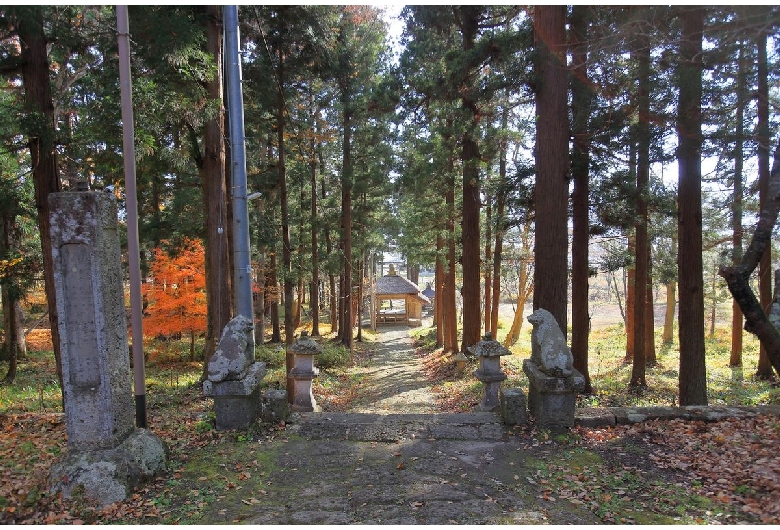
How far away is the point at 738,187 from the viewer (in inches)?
486

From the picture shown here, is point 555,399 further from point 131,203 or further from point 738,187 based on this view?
point 738,187

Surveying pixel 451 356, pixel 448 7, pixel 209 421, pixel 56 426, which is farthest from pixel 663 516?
pixel 451 356

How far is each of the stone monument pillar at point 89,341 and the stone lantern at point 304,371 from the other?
3.43m

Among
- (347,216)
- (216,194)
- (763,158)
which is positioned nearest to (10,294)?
(216,194)

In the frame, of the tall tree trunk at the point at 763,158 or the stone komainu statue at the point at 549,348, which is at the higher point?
the tall tree trunk at the point at 763,158

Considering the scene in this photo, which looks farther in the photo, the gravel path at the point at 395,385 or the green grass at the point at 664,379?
the gravel path at the point at 395,385

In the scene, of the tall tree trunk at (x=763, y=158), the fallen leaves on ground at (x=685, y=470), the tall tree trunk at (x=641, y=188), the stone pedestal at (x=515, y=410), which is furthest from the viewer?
the tall tree trunk at (x=641, y=188)

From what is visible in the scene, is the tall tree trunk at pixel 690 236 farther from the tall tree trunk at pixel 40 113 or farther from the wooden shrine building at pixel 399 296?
the wooden shrine building at pixel 399 296

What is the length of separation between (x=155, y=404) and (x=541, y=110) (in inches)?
352

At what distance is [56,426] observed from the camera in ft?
19.7

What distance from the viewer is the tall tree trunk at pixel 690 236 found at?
24.9ft

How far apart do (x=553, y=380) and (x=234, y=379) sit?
13.4ft


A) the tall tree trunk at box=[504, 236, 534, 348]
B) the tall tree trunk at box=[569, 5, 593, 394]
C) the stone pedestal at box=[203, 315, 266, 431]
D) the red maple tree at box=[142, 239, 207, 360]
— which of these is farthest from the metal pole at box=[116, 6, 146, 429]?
the tall tree trunk at box=[504, 236, 534, 348]

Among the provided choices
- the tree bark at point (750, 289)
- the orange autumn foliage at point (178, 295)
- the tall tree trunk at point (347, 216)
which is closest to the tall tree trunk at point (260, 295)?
the tall tree trunk at point (347, 216)
